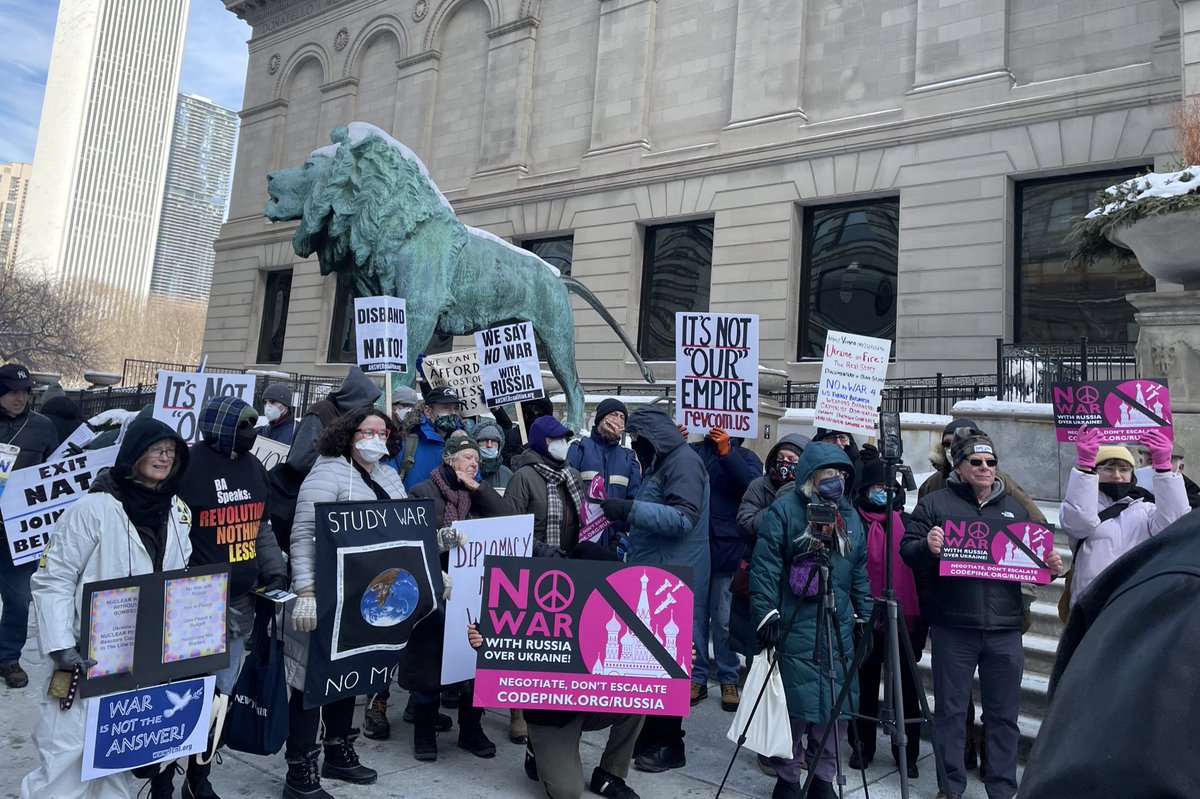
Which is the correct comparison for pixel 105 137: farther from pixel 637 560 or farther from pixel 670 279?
pixel 637 560

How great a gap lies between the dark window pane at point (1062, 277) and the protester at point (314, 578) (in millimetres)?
16574

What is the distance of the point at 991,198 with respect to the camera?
1825cm

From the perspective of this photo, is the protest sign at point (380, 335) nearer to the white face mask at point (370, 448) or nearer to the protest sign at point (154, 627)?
the white face mask at point (370, 448)

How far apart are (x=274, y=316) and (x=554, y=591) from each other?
110 feet

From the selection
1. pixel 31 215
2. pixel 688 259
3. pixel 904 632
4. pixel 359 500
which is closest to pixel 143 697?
pixel 359 500

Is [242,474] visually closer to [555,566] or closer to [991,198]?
[555,566]

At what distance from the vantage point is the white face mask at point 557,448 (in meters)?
6.23

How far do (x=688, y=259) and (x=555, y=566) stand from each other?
19175mm

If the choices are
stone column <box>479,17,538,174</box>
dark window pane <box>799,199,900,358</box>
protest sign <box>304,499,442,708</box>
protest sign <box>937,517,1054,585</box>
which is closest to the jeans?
protest sign <box>937,517,1054,585</box>

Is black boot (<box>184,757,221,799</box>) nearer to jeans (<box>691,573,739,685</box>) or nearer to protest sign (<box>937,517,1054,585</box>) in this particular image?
jeans (<box>691,573,739,685</box>)

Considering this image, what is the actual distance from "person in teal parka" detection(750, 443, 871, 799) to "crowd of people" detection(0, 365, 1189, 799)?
1 cm

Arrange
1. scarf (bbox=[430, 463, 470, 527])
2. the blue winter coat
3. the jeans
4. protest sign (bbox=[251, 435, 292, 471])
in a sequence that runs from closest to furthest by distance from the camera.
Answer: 1. the blue winter coat
2. scarf (bbox=[430, 463, 470, 527])
3. the jeans
4. protest sign (bbox=[251, 435, 292, 471])

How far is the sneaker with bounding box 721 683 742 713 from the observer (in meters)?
6.48

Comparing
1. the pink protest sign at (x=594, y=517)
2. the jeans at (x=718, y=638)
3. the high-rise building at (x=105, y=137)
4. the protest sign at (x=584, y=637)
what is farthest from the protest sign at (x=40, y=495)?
the high-rise building at (x=105, y=137)
